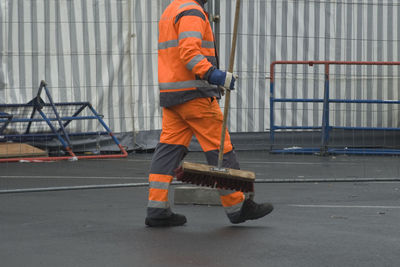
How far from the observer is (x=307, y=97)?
14.2m

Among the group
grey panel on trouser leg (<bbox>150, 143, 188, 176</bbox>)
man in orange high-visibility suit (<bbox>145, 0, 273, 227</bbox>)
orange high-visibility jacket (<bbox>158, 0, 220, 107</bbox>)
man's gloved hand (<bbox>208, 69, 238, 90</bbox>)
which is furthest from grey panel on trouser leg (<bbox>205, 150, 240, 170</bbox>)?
man's gloved hand (<bbox>208, 69, 238, 90</bbox>)

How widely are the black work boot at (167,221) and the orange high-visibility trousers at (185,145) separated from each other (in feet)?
0.11

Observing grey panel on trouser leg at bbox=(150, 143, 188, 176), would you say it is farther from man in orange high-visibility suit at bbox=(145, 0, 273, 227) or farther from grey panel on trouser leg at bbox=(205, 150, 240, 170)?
grey panel on trouser leg at bbox=(205, 150, 240, 170)

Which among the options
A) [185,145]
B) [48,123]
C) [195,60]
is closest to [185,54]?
[195,60]

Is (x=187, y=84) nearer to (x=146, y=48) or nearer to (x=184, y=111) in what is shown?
(x=184, y=111)

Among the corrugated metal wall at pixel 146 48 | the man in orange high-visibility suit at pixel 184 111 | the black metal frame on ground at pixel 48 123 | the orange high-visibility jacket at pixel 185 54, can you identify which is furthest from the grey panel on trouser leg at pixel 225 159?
the corrugated metal wall at pixel 146 48

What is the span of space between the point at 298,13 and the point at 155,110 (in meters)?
2.84

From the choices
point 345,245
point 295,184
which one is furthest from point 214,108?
point 295,184

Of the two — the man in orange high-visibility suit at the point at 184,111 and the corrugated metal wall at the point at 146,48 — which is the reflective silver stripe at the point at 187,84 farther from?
the corrugated metal wall at the point at 146,48

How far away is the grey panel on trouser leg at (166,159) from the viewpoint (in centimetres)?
612

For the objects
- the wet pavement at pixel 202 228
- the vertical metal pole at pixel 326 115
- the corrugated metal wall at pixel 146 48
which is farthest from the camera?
the vertical metal pole at pixel 326 115

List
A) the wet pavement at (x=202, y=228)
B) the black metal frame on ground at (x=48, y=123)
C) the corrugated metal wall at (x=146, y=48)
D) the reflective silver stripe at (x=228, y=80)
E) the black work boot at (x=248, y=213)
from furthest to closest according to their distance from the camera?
the corrugated metal wall at (x=146, y=48) → the black metal frame on ground at (x=48, y=123) → the black work boot at (x=248, y=213) → the reflective silver stripe at (x=228, y=80) → the wet pavement at (x=202, y=228)

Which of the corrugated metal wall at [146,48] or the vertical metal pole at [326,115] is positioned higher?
the corrugated metal wall at [146,48]

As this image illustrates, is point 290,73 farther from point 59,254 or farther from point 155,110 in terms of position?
point 59,254
